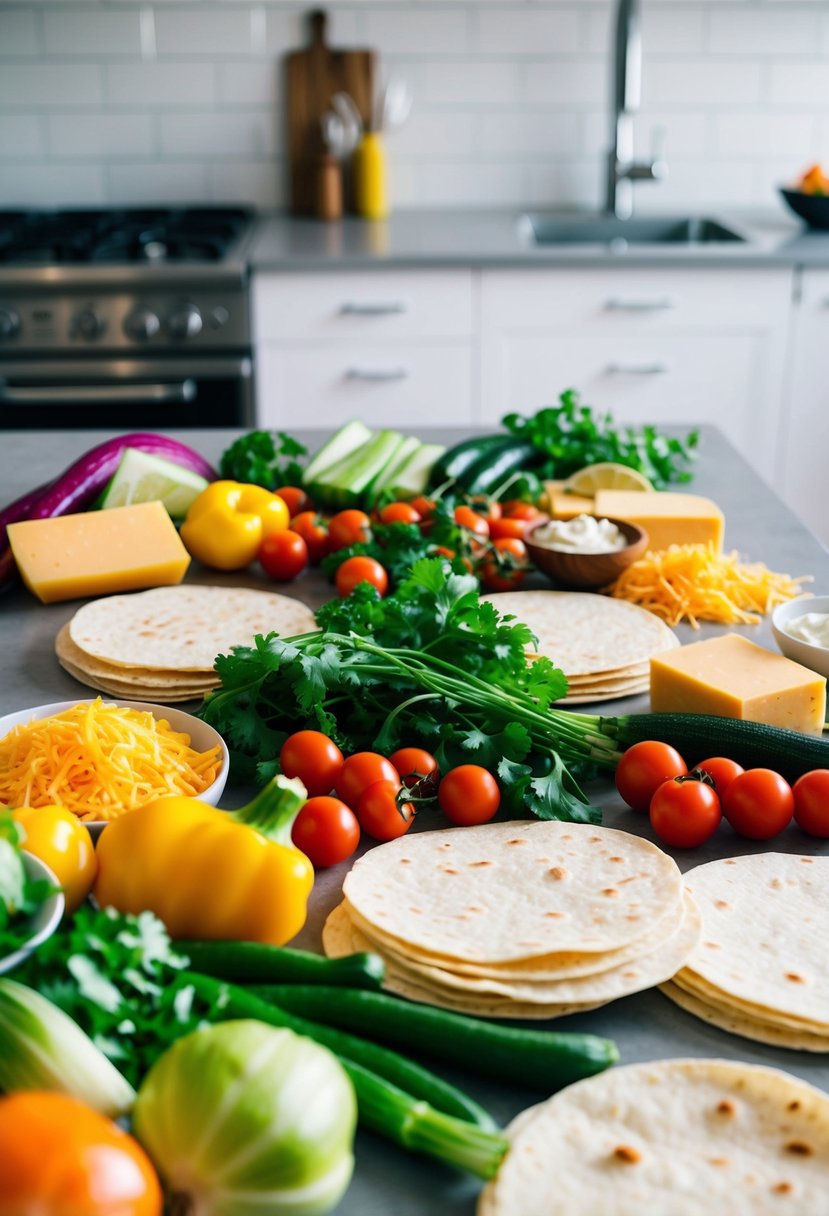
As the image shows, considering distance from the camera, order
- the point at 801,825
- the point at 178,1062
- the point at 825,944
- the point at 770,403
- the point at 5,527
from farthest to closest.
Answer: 1. the point at 770,403
2. the point at 5,527
3. the point at 801,825
4. the point at 825,944
5. the point at 178,1062

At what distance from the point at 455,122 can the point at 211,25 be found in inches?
38.1

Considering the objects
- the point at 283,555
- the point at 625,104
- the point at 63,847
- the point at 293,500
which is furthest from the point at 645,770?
the point at 625,104

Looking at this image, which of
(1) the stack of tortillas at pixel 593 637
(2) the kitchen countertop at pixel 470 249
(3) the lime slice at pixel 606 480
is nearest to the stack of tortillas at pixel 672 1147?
(1) the stack of tortillas at pixel 593 637

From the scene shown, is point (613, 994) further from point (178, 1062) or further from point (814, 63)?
point (814, 63)

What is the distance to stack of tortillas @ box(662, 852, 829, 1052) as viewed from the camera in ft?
3.78

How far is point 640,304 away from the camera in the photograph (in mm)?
3998

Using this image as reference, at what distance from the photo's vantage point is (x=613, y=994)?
1146 millimetres

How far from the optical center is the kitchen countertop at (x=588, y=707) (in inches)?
39.6

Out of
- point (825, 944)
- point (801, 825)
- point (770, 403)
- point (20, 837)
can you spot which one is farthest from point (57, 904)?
point (770, 403)

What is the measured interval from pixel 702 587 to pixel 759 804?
0.71 m

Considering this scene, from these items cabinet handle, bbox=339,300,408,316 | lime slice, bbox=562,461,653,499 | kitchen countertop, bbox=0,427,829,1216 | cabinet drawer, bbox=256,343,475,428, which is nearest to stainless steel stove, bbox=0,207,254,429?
cabinet drawer, bbox=256,343,475,428

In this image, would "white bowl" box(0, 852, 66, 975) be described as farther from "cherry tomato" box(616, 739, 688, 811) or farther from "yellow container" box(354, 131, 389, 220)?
"yellow container" box(354, 131, 389, 220)

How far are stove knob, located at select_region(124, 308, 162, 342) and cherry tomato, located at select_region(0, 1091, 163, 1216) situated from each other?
10.6ft

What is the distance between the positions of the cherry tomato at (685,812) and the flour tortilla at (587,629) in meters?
0.40
